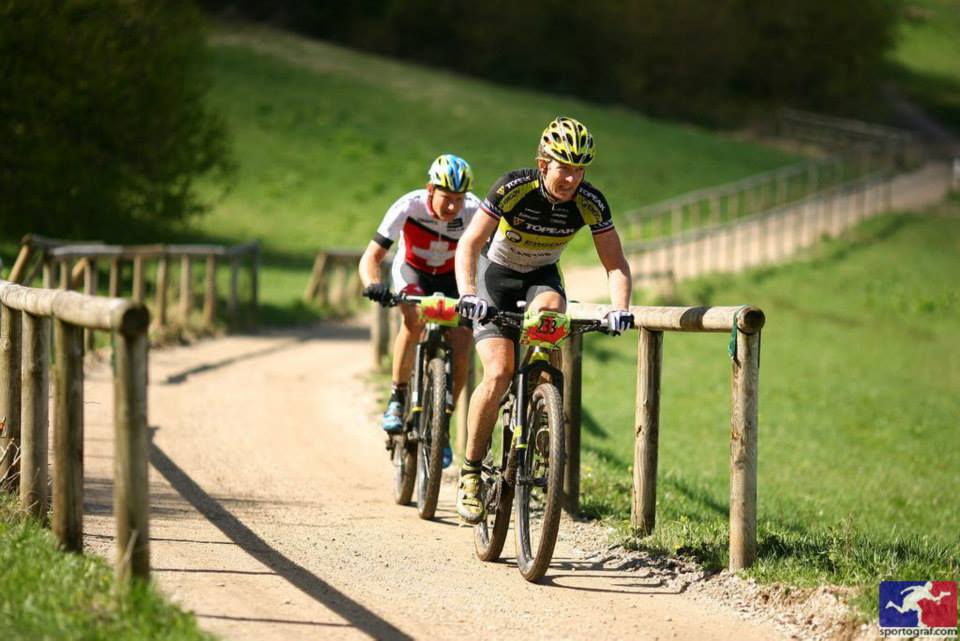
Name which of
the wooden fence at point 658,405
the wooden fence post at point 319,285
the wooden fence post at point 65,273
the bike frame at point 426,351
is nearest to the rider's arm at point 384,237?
the bike frame at point 426,351

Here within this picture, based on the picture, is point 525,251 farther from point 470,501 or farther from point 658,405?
point 470,501

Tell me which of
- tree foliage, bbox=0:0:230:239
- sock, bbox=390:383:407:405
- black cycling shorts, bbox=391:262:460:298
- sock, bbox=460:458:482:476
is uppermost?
tree foliage, bbox=0:0:230:239

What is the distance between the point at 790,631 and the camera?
562 centimetres

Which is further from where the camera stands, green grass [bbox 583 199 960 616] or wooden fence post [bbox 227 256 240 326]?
wooden fence post [bbox 227 256 240 326]

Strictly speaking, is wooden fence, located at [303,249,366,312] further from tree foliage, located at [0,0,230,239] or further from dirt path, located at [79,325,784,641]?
dirt path, located at [79,325,784,641]

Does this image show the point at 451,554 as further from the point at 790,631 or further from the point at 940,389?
the point at 940,389

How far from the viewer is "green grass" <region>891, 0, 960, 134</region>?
72938mm

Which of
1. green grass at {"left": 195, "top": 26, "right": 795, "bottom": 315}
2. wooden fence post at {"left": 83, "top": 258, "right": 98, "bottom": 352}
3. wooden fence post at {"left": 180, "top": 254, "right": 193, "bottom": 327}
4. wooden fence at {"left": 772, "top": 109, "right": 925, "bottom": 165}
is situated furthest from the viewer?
wooden fence at {"left": 772, "top": 109, "right": 925, "bottom": 165}

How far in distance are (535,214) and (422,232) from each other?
195 centimetres

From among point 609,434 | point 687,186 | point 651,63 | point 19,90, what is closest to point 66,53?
point 19,90

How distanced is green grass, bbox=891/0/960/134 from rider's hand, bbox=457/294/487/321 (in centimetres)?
6484

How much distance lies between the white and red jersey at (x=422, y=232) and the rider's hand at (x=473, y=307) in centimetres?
212

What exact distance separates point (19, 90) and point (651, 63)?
44.5 meters

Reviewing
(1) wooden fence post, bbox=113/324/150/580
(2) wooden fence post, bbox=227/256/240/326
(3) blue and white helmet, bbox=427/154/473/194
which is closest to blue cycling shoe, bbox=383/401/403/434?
(3) blue and white helmet, bbox=427/154/473/194
